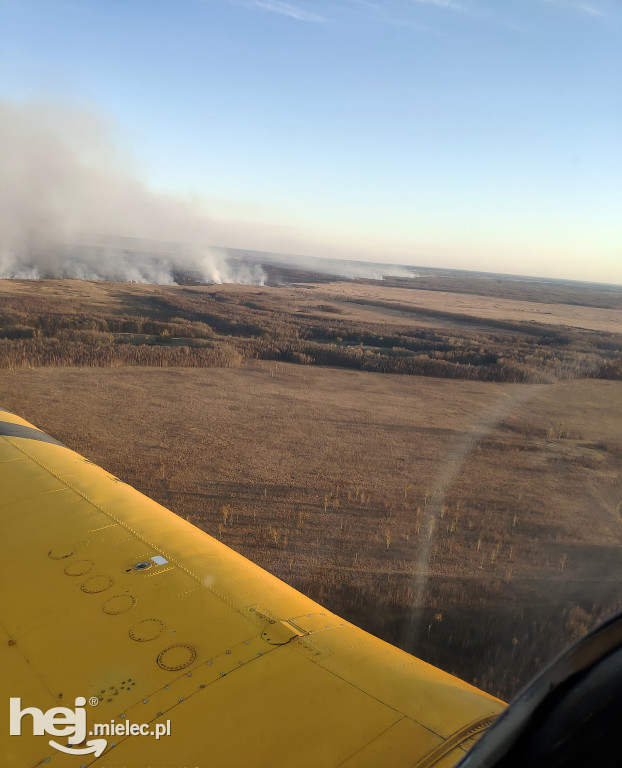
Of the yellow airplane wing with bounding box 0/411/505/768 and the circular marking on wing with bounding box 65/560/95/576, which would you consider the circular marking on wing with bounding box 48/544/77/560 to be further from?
the circular marking on wing with bounding box 65/560/95/576

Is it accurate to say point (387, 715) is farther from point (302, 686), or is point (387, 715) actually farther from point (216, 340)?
point (216, 340)

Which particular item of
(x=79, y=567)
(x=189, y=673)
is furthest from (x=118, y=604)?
(x=189, y=673)

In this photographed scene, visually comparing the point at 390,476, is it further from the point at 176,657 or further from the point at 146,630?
the point at 176,657

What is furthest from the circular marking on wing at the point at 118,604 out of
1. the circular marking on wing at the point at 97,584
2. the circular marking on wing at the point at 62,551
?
the circular marking on wing at the point at 62,551

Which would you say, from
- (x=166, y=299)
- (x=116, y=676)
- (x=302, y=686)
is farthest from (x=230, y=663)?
(x=166, y=299)

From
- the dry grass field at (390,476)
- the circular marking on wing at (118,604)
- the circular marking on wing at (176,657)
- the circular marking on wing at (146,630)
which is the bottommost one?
Answer: the dry grass field at (390,476)

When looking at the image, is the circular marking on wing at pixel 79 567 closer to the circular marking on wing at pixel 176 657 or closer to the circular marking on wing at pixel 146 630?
the circular marking on wing at pixel 146 630

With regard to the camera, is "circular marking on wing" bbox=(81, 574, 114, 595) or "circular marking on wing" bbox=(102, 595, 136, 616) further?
"circular marking on wing" bbox=(81, 574, 114, 595)

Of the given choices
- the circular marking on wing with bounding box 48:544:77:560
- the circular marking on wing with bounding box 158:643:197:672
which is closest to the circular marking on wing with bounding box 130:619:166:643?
the circular marking on wing with bounding box 158:643:197:672
